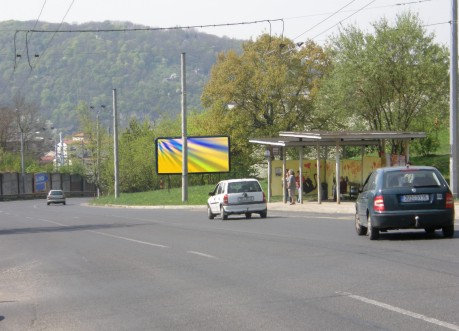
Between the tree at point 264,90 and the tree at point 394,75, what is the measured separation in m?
13.4

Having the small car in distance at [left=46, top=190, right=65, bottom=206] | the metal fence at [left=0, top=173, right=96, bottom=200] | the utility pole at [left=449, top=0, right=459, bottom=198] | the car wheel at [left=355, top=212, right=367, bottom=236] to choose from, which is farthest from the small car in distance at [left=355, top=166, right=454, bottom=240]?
the metal fence at [left=0, top=173, right=96, bottom=200]

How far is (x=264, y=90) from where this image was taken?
2502 inches

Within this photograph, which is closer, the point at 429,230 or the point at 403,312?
the point at 403,312

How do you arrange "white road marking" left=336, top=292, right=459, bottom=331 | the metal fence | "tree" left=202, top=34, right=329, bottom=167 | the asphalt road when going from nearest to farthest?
"white road marking" left=336, top=292, right=459, bottom=331
the asphalt road
"tree" left=202, top=34, right=329, bottom=167
the metal fence

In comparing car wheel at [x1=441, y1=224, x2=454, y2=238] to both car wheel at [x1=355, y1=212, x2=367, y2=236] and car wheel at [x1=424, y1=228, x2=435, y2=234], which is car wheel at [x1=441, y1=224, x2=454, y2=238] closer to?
car wheel at [x1=424, y1=228, x2=435, y2=234]

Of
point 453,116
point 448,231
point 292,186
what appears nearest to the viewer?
point 448,231

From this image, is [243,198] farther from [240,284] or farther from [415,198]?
[240,284]

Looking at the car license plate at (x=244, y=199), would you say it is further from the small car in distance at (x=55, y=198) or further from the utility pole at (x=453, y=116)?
the small car in distance at (x=55, y=198)

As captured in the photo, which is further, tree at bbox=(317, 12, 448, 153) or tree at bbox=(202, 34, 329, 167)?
tree at bbox=(202, 34, 329, 167)

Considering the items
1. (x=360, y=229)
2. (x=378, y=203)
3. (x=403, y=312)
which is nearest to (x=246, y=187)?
(x=360, y=229)

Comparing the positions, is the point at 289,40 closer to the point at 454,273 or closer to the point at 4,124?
the point at 454,273

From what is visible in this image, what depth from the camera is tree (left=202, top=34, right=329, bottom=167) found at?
6359cm

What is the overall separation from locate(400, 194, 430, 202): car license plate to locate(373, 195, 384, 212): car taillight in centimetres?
41

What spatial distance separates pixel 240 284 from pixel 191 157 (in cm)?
5478
